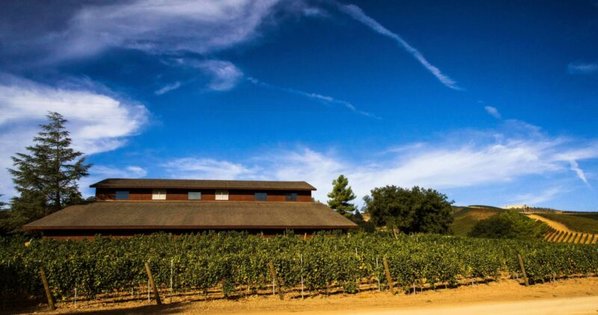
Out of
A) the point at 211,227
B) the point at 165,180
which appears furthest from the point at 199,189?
the point at 211,227

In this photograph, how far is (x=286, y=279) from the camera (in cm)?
1878

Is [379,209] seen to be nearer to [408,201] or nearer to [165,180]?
[408,201]

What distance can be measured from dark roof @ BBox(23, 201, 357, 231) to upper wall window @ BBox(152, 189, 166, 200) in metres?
1.31

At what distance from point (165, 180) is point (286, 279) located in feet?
109

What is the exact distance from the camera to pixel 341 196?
7238cm

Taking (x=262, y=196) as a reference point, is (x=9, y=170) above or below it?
above

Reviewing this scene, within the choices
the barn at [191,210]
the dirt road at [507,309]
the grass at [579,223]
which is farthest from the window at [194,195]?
the grass at [579,223]

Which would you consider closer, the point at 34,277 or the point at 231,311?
the point at 231,311

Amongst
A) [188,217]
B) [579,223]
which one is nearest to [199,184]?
[188,217]

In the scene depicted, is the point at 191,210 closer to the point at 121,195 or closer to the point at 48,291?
the point at 121,195

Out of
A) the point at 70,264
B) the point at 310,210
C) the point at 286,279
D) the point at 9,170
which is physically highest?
the point at 9,170

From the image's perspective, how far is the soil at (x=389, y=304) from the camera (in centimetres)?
1545

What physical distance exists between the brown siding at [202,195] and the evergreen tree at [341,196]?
25393mm

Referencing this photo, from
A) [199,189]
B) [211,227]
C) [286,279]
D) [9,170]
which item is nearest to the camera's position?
[286,279]
